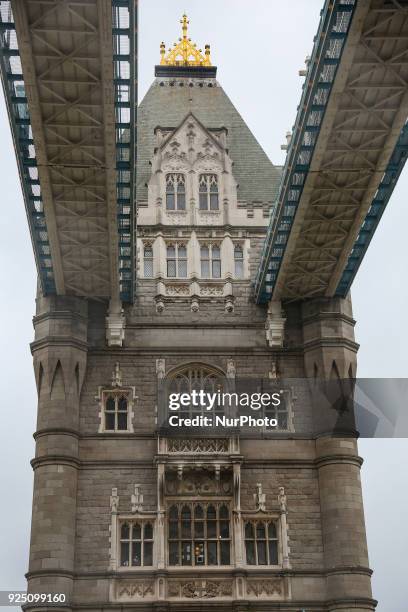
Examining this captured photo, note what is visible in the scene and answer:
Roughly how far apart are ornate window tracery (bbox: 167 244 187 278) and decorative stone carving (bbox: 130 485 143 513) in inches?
368

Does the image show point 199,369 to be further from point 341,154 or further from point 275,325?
point 341,154

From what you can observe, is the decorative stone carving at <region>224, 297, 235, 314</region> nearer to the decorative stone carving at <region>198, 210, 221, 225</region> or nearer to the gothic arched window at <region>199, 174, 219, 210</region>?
the decorative stone carving at <region>198, 210, 221, 225</region>

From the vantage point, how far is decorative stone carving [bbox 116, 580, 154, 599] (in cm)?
3578

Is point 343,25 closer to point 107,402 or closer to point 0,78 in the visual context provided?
point 0,78

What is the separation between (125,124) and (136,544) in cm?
1548

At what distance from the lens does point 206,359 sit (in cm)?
4022

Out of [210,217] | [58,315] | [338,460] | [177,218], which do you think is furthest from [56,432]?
[210,217]

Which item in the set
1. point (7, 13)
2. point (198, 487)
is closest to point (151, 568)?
point (198, 487)

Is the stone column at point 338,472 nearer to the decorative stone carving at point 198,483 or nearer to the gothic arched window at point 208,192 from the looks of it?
the decorative stone carving at point 198,483

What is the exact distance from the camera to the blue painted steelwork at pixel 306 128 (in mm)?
27438

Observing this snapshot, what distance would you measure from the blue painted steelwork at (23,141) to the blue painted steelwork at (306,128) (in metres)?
8.37

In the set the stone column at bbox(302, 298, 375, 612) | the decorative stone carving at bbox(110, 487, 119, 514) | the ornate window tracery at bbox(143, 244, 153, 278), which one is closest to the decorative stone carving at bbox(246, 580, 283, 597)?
the stone column at bbox(302, 298, 375, 612)

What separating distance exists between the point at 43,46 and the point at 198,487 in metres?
17.6

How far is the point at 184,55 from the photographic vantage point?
51.8 meters
